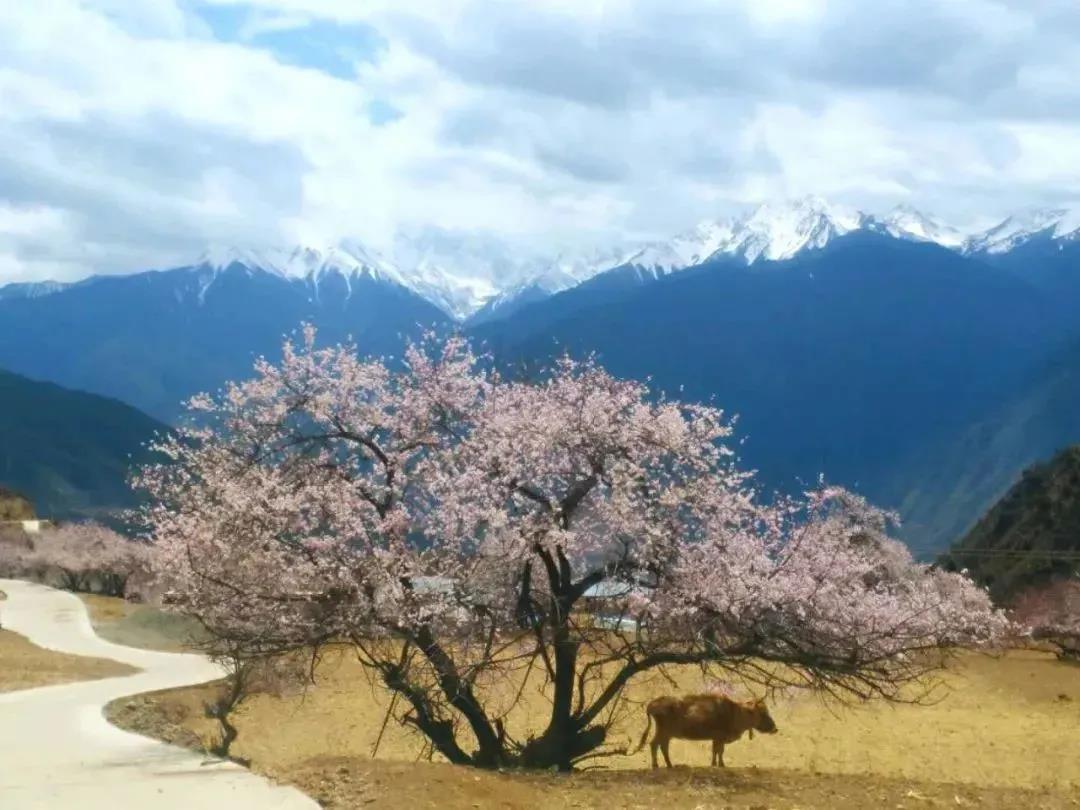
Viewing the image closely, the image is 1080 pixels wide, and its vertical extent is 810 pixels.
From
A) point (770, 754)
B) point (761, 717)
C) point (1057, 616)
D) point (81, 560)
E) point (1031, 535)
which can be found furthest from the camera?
point (81, 560)

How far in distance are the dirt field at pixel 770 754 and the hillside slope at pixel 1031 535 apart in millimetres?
23995

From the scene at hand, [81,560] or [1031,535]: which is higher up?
[1031,535]

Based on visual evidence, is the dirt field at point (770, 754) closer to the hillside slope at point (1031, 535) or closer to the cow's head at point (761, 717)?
the cow's head at point (761, 717)

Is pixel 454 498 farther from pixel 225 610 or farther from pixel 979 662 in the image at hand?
pixel 979 662

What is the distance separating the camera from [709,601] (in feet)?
47.8

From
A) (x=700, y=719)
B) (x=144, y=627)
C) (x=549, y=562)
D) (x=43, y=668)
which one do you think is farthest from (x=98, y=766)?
(x=144, y=627)

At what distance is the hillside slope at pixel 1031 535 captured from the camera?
67875 millimetres

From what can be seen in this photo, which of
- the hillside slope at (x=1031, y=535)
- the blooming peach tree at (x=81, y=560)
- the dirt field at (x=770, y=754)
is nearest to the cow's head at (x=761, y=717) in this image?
the dirt field at (x=770, y=754)

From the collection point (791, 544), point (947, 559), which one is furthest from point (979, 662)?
point (947, 559)

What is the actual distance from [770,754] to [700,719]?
5.99 meters

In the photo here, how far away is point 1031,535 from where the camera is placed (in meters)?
78.4

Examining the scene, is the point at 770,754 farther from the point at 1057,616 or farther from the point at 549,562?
the point at 1057,616

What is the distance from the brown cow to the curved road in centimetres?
591

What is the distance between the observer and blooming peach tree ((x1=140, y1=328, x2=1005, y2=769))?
14742 millimetres
